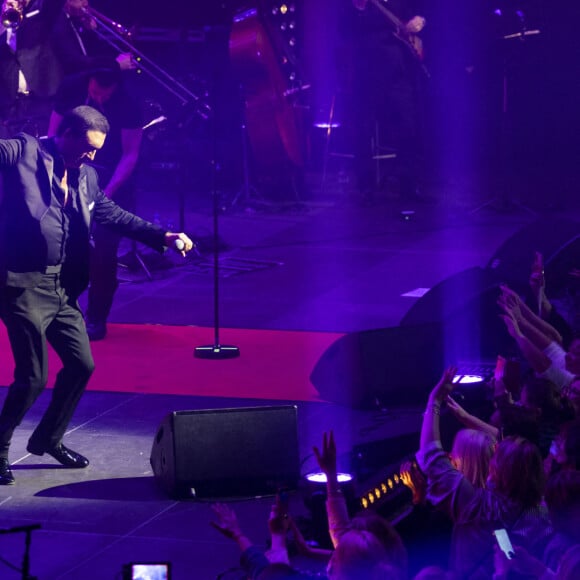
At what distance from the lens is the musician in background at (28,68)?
12.0 metres

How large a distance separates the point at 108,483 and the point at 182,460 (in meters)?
0.56

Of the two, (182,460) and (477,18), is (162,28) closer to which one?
(477,18)

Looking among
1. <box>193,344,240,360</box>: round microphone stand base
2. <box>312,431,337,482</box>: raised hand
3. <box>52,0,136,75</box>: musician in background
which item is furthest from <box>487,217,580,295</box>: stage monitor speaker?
<box>312,431,337,482</box>: raised hand

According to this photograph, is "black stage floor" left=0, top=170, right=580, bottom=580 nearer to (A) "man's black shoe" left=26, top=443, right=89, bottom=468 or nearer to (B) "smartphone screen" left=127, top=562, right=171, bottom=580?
(A) "man's black shoe" left=26, top=443, right=89, bottom=468

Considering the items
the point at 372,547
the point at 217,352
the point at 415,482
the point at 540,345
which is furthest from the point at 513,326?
the point at 372,547

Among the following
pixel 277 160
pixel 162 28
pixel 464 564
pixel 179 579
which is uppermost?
pixel 162 28

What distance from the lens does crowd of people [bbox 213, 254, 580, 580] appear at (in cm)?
400

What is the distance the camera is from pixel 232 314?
409 inches

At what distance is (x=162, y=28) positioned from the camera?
1541 cm

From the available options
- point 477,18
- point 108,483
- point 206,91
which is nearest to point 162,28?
point 206,91

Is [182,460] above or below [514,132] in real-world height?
below

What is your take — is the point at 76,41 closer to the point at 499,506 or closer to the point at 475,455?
the point at 475,455

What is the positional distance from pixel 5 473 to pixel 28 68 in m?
6.80

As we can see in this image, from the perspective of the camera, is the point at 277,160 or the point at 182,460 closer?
the point at 182,460
